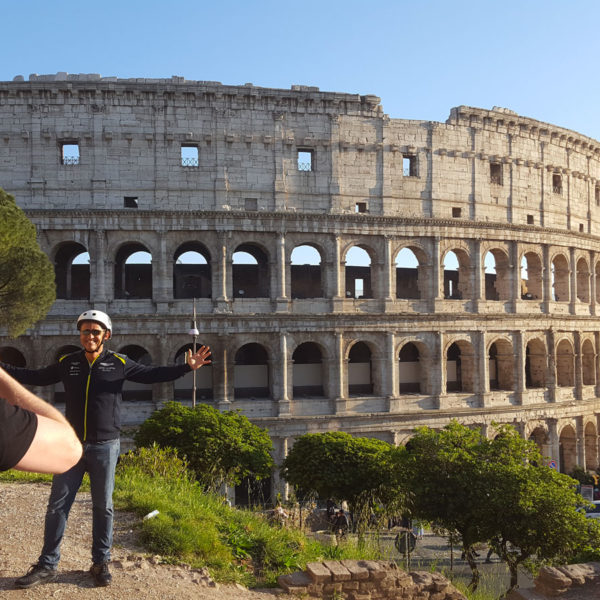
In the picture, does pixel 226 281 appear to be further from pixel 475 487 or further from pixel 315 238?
pixel 475 487

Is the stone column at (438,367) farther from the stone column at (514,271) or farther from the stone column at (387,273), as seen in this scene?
the stone column at (514,271)

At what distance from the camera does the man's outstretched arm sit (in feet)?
9.05

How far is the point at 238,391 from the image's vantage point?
74.7 ft

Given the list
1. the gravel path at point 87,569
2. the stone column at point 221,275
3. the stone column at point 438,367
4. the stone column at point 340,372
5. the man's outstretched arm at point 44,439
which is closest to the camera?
the man's outstretched arm at point 44,439

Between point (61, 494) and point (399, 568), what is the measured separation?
394 cm

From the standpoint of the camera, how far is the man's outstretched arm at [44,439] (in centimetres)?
276

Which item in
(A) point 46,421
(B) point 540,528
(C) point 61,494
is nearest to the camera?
(A) point 46,421

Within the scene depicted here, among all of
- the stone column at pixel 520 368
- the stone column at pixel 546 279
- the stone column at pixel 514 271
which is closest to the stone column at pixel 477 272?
the stone column at pixel 514 271

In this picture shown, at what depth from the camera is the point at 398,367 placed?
76.5 feet

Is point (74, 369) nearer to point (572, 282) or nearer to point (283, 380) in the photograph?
point (283, 380)

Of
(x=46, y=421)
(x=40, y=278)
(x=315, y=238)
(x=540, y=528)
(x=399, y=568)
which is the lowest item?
(x=540, y=528)

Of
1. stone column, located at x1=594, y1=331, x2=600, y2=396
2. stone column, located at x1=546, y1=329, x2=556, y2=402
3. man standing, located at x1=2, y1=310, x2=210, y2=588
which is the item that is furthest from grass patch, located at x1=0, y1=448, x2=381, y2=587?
stone column, located at x1=594, y1=331, x2=600, y2=396

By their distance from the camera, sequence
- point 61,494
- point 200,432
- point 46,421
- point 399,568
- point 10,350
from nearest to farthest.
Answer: point 46,421
point 61,494
point 399,568
point 200,432
point 10,350

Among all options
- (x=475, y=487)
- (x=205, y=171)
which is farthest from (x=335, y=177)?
(x=475, y=487)
